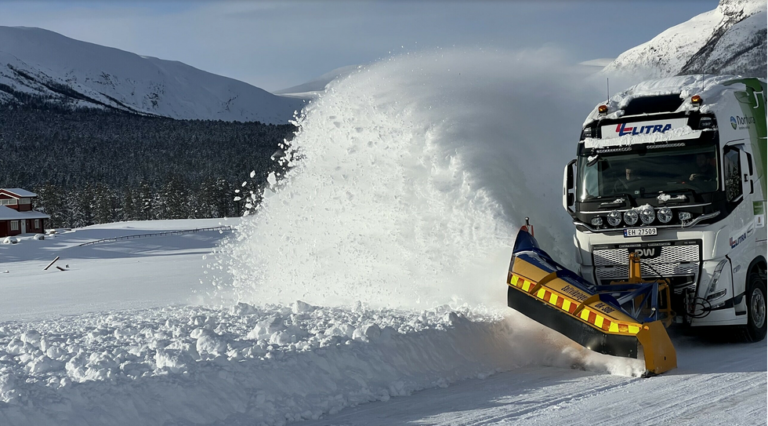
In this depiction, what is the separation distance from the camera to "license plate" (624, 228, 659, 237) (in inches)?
333

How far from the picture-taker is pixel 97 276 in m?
26.8

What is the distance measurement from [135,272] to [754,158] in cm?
2343

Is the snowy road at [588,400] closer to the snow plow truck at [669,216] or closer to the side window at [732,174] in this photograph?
the snow plow truck at [669,216]

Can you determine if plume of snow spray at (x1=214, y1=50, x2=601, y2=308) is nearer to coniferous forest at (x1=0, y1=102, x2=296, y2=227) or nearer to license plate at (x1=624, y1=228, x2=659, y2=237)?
license plate at (x1=624, y1=228, x2=659, y2=237)

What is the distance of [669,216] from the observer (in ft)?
27.5

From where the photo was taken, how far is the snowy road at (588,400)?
18.5 ft

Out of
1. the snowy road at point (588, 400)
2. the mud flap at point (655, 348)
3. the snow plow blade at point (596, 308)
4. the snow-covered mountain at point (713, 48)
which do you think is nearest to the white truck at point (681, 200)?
the snow plow blade at point (596, 308)

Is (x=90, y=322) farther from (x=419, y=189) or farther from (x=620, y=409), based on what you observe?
(x=620, y=409)

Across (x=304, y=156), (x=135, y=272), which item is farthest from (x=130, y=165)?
(x=304, y=156)

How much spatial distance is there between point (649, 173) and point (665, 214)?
589 millimetres

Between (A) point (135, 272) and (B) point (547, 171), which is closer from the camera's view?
(B) point (547, 171)

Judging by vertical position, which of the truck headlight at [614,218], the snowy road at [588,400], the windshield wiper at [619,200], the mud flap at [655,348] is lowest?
the snowy road at [588,400]

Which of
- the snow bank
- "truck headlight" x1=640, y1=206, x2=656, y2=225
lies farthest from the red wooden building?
"truck headlight" x1=640, y1=206, x2=656, y2=225

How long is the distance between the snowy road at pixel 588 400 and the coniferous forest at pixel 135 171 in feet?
218
